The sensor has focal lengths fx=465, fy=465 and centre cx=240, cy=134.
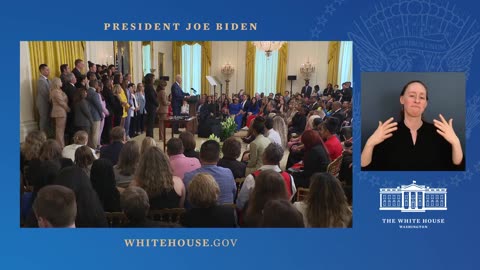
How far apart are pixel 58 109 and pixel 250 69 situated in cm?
131

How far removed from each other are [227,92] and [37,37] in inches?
50.1

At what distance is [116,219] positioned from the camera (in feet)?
9.80

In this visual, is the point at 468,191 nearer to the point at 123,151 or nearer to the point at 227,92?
the point at 227,92

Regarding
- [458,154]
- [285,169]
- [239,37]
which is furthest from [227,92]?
[458,154]

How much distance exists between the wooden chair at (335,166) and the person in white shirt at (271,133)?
0.36 metres

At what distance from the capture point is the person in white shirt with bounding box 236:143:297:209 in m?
3.01

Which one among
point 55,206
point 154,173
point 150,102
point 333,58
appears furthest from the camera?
point 150,102

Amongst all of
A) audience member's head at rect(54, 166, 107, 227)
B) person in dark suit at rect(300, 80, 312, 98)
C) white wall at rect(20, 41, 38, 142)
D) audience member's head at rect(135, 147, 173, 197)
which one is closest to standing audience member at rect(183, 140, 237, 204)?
audience member's head at rect(135, 147, 173, 197)

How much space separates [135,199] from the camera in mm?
2809

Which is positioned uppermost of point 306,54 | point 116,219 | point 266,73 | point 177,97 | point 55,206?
point 306,54

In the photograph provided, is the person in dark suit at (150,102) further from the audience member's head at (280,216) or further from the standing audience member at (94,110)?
the audience member's head at (280,216)

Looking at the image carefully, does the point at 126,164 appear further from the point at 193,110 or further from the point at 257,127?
the point at 257,127

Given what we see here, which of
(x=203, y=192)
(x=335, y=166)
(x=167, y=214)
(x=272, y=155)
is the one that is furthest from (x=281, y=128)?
(x=167, y=214)

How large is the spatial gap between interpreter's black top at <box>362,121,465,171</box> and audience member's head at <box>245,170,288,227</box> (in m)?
0.55
